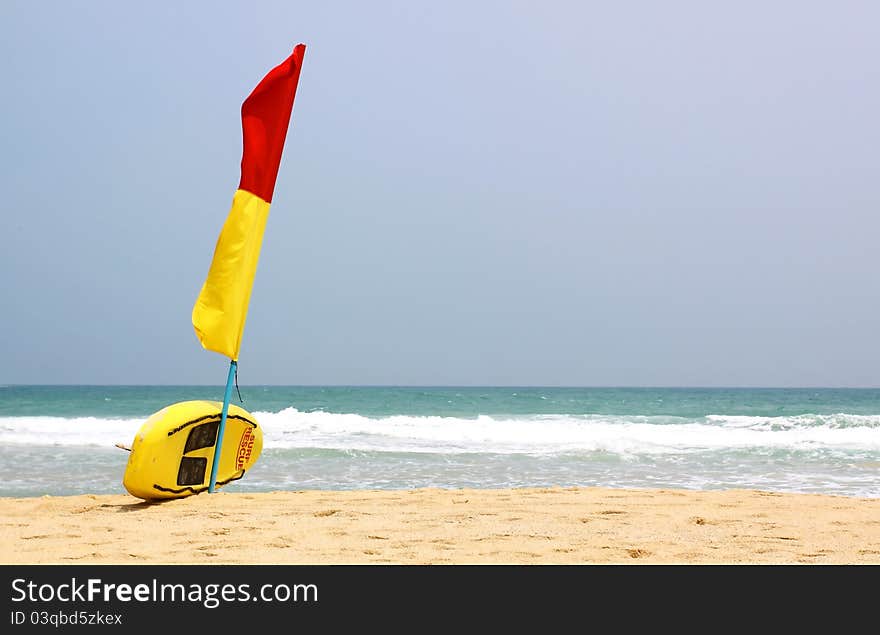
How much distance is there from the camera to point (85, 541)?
4234 mm

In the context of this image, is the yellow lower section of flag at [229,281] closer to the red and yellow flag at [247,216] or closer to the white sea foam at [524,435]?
the red and yellow flag at [247,216]

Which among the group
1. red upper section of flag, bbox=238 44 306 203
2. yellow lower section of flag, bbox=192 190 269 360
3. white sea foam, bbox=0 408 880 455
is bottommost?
white sea foam, bbox=0 408 880 455

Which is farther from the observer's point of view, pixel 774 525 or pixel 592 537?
pixel 774 525

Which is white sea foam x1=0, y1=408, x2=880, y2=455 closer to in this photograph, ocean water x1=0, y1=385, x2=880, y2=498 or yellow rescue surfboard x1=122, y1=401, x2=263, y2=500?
ocean water x1=0, y1=385, x2=880, y2=498

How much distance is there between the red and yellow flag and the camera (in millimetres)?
5672

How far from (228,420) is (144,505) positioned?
0.86 meters

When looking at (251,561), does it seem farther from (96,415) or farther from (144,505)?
(96,415)

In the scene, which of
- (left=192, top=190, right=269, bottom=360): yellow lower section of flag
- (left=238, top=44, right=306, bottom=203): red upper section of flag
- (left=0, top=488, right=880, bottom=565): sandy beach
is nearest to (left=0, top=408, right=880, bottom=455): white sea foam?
(left=0, top=488, right=880, bottom=565): sandy beach

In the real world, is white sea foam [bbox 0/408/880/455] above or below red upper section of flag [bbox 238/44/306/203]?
below

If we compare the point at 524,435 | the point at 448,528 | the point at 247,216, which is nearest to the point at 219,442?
the point at 247,216

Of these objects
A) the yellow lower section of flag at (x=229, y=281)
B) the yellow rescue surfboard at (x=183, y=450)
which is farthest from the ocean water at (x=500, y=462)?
the yellow lower section of flag at (x=229, y=281)

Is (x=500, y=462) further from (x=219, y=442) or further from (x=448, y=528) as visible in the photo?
(x=448, y=528)

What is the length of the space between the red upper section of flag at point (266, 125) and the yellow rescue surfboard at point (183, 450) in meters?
1.69
